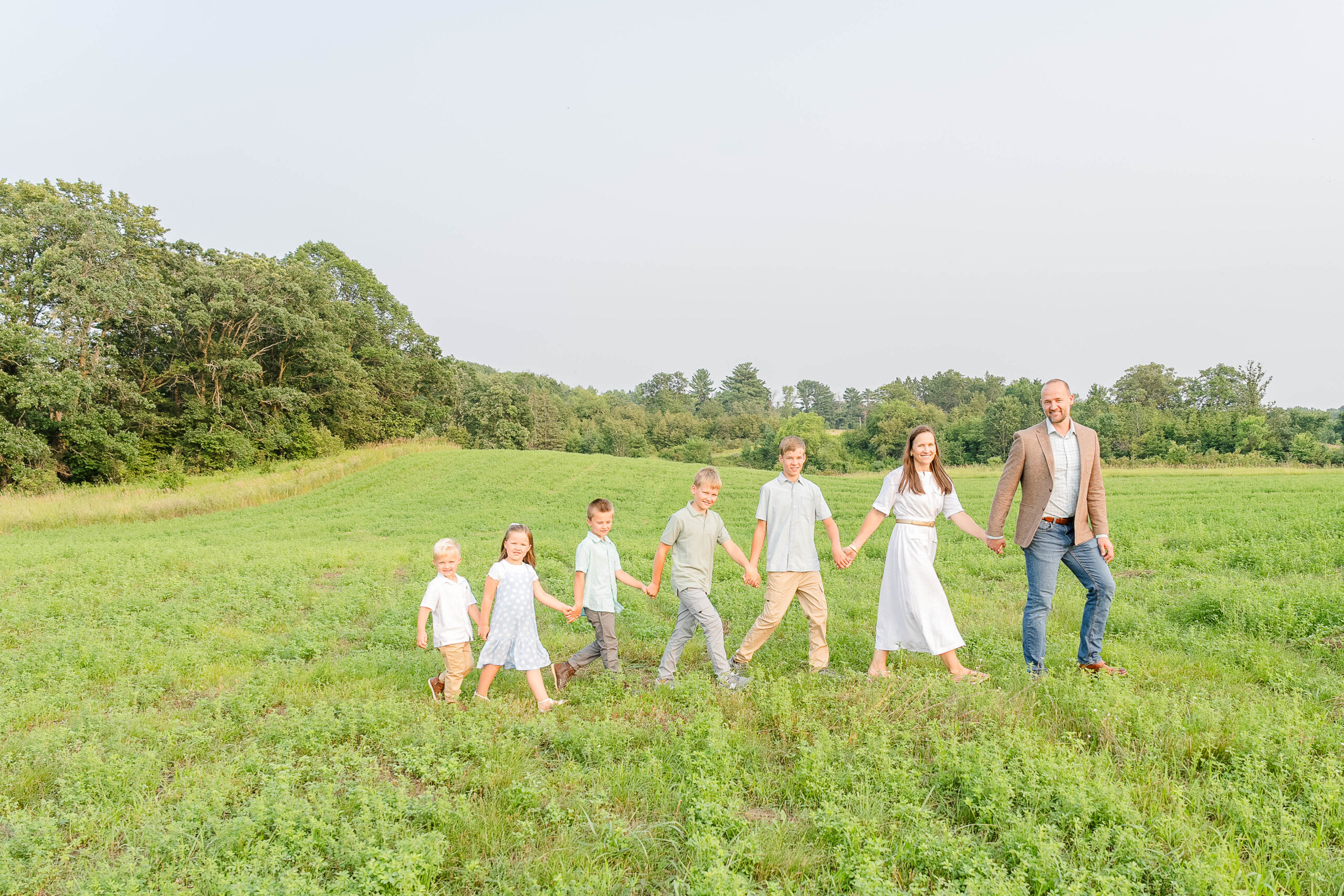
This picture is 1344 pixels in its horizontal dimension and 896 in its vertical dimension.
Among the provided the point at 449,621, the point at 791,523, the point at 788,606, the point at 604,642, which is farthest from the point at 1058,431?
the point at 449,621

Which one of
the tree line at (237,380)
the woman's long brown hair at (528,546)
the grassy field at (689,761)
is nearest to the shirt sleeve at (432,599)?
the woman's long brown hair at (528,546)

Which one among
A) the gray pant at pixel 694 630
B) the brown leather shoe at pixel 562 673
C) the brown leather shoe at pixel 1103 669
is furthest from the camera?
the brown leather shoe at pixel 562 673

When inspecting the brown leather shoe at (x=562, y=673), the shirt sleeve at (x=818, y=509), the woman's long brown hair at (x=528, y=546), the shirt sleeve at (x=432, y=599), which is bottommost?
the brown leather shoe at (x=562, y=673)

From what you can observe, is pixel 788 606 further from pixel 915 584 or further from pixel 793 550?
pixel 915 584

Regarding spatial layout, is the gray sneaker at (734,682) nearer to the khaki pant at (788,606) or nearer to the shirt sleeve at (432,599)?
the khaki pant at (788,606)

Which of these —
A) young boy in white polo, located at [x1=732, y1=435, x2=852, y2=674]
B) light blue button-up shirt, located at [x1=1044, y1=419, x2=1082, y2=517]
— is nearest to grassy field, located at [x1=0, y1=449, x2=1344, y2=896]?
young boy in white polo, located at [x1=732, y1=435, x2=852, y2=674]

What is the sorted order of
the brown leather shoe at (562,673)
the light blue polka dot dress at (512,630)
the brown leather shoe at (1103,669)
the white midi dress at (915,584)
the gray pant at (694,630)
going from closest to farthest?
the brown leather shoe at (1103,669), the white midi dress at (915,584), the light blue polka dot dress at (512,630), the gray pant at (694,630), the brown leather shoe at (562,673)

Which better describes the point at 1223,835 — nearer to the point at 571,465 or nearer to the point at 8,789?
the point at 8,789

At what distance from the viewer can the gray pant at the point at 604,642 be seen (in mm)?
6156

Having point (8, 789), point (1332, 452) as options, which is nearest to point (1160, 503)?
point (8, 789)

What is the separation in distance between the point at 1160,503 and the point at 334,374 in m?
44.7

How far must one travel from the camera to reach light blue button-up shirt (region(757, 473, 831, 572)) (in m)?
5.97

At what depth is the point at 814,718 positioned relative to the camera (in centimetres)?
471

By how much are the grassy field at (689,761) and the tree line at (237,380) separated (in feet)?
96.5
